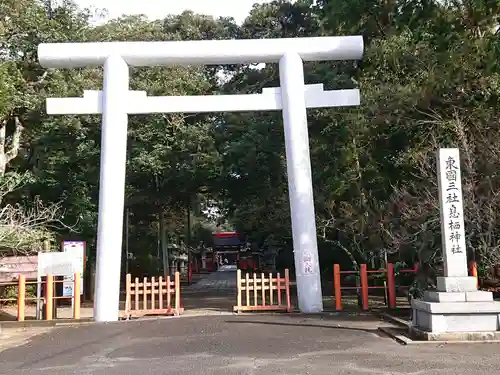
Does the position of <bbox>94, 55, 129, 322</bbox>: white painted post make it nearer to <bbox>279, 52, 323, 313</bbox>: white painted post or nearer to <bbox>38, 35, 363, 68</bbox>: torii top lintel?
<bbox>38, 35, 363, 68</bbox>: torii top lintel

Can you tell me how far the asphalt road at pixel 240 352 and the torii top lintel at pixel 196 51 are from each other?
6.59 meters

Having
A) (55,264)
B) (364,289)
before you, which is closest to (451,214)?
(364,289)

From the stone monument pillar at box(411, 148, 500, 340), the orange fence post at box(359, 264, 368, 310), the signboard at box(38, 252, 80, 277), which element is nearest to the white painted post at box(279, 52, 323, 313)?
the orange fence post at box(359, 264, 368, 310)

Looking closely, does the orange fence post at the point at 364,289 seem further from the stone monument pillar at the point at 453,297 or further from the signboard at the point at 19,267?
the signboard at the point at 19,267

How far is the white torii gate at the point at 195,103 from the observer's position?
13.3 metres

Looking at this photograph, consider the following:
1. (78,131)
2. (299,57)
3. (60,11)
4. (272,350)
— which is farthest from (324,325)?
(60,11)

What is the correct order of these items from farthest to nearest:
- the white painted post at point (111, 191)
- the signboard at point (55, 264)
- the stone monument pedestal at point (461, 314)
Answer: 1. the signboard at point (55, 264)
2. the white painted post at point (111, 191)
3. the stone monument pedestal at point (461, 314)

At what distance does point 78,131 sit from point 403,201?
11.3 m

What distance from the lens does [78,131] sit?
1917cm

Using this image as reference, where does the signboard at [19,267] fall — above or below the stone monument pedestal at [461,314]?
above

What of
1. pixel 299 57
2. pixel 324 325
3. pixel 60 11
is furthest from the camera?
pixel 60 11

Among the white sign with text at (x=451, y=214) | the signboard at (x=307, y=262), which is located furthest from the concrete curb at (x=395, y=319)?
the signboard at (x=307, y=262)

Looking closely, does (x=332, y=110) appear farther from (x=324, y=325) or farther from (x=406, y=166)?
(x=324, y=325)

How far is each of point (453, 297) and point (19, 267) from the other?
10.1 meters
